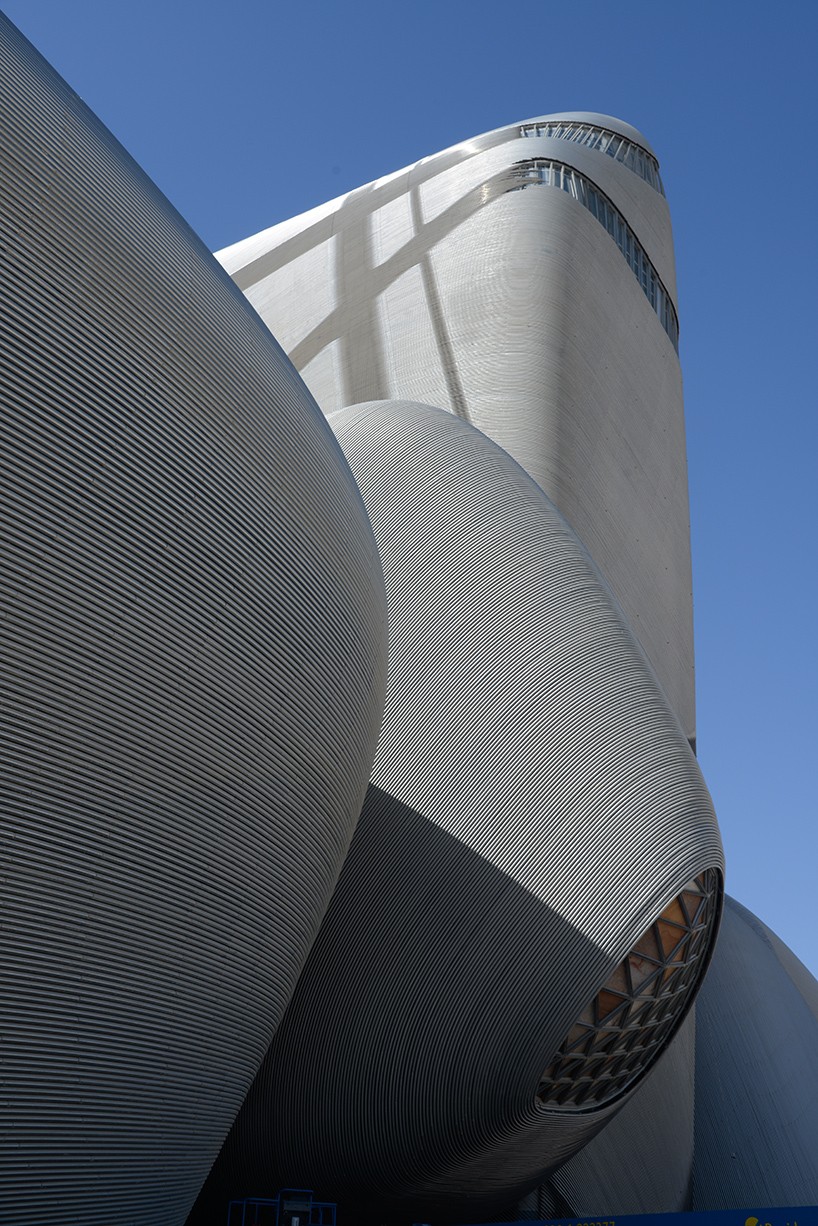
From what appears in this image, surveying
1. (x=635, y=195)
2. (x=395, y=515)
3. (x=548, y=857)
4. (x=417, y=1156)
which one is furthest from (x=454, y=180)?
(x=417, y=1156)

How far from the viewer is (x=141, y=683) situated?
864cm

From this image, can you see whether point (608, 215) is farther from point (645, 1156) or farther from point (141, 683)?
point (141, 683)

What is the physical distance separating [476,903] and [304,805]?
3475 mm

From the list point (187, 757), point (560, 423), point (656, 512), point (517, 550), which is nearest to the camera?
point (187, 757)

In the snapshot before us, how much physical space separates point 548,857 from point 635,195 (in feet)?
80.8

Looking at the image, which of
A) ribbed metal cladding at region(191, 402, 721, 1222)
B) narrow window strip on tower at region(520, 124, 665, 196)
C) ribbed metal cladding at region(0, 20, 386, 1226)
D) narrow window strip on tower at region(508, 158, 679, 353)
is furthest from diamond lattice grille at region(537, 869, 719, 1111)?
narrow window strip on tower at region(520, 124, 665, 196)

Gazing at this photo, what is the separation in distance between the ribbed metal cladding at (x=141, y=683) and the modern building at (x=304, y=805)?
0.03 metres

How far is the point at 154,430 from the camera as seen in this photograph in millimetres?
9023

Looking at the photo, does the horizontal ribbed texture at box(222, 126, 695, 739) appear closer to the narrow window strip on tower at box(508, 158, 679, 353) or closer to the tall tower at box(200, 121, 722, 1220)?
the narrow window strip on tower at box(508, 158, 679, 353)

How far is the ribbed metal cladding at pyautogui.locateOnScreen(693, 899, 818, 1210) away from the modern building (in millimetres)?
73

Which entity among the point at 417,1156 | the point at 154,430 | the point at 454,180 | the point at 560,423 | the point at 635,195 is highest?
the point at 635,195

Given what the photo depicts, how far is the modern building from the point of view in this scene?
26.9 ft

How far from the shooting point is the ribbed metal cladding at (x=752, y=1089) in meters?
21.5

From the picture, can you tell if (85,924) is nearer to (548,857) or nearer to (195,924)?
(195,924)
